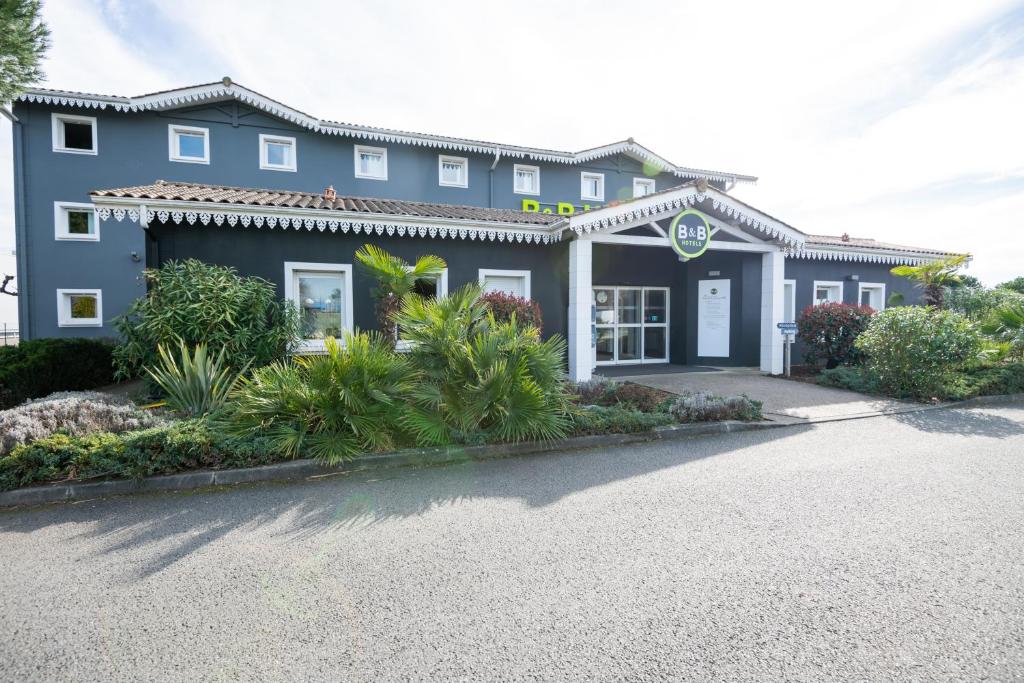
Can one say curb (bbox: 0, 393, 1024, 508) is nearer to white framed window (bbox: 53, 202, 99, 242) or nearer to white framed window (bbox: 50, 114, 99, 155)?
white framed window (bbox: 53, 202, 99, 242)

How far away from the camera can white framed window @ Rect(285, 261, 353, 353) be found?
9.47 meters

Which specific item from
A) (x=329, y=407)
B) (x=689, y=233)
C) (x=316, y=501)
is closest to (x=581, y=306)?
(x=689, y=233)

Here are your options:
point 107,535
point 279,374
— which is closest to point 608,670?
point 107,535

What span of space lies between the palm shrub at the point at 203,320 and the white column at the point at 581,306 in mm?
5276

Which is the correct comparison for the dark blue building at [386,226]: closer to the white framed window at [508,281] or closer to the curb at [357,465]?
the white framed window at [508,281]

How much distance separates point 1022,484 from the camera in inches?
182

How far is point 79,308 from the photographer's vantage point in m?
15.7

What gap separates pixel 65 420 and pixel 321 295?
511cm

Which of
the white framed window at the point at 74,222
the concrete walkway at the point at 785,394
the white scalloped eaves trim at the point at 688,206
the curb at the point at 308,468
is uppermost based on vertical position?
the white framed window at the point at 74,222

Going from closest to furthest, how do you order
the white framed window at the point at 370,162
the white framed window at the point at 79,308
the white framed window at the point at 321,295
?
the white framed window at the point at 321,295
the white framed window at the point at 79,308
the white framed window at the point at 370,162

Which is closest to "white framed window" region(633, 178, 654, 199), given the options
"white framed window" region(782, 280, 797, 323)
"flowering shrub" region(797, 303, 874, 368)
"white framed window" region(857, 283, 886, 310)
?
"white framed window" region(782, 280, 797, 323)

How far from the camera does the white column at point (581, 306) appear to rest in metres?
9.91

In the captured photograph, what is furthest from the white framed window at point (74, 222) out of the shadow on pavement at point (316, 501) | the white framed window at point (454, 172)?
the shadow on pavement at point (316, 501)

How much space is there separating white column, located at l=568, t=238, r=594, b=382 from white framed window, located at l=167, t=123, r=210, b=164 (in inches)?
525
